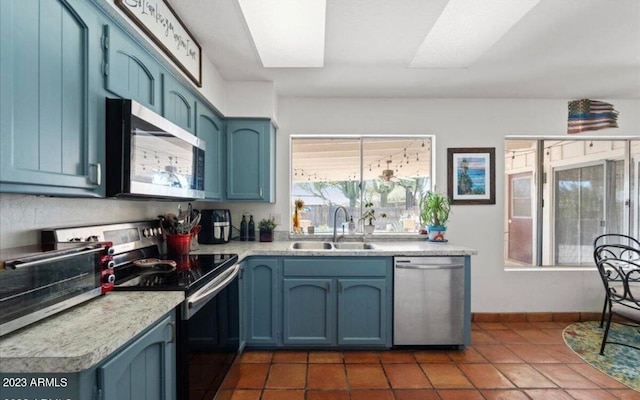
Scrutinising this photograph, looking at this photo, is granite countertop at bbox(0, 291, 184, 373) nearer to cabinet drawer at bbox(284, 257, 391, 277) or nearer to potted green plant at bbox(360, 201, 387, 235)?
A: cabinet drawer at bbox(284, 257, 391, 277)

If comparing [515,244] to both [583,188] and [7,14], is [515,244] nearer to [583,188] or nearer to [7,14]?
[583,188]

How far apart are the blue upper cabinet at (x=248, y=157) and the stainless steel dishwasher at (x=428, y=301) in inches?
56.0

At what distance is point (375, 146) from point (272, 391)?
2496 millimetres

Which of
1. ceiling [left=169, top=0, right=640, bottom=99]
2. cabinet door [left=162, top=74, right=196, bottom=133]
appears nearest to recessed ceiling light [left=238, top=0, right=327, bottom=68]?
ceiling [left=169, top=0, right=640, bottom=99]

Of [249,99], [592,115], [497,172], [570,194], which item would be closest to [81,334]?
[249,99]

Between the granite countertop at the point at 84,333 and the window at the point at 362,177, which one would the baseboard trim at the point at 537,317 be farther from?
the granite countertop at the point at 84,333

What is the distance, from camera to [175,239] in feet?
7.08

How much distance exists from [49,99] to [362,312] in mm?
2403

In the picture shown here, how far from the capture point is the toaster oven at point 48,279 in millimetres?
963

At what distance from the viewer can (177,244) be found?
85.4 inches

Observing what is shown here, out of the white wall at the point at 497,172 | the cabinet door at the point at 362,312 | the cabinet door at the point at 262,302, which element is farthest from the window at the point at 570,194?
the cabinet door at the point at 262,302

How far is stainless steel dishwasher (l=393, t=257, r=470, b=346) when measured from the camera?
267cm

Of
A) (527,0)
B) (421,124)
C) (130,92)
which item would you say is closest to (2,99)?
(130,92)

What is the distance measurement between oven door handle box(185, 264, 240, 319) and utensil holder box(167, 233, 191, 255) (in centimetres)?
39
